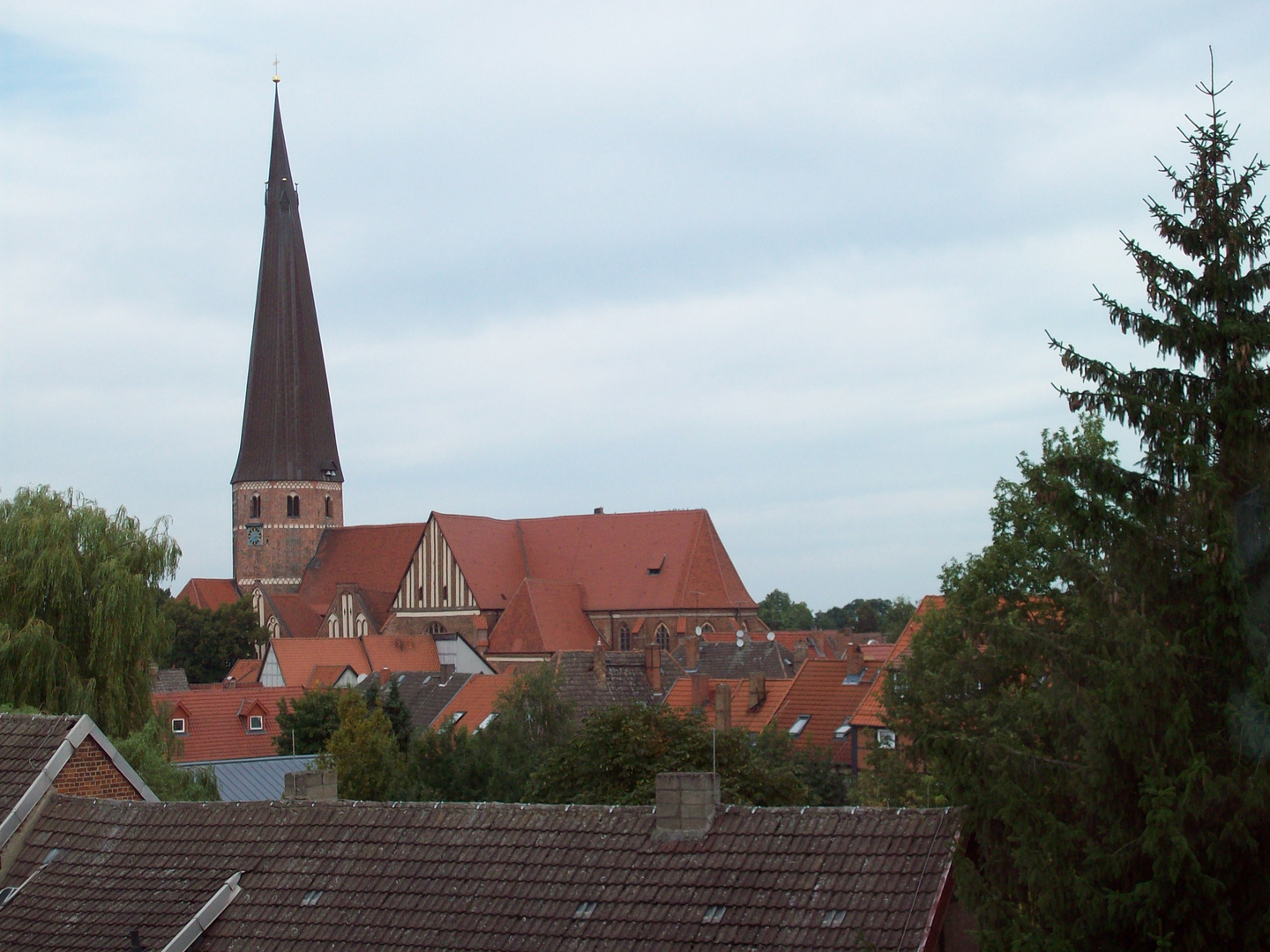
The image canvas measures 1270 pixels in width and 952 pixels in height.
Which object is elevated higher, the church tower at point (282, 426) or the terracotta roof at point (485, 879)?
the church tower at point (282, 426)

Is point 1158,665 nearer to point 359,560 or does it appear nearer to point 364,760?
point 364,760

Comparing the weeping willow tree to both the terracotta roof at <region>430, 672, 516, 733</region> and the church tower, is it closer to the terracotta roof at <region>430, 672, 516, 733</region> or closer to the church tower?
the terracotta roof at <region>430, 672, 516, 733</region>

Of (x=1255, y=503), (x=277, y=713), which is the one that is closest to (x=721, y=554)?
(x=277, y=713)

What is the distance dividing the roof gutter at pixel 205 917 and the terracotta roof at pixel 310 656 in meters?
55.7

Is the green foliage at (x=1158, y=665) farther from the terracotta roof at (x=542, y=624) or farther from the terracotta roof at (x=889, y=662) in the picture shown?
the terracotta roof at (x=542, y=624)

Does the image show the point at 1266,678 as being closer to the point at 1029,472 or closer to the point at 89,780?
the point at 1029,472

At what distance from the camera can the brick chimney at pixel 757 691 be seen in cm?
4297

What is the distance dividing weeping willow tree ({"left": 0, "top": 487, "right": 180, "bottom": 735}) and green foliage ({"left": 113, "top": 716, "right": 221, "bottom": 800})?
105 centimetres

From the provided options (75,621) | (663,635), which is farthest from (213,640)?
(75,621)

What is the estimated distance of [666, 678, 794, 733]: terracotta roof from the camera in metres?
41.8

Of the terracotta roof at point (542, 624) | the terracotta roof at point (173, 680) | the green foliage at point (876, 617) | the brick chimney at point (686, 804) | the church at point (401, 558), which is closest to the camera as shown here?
the brick chimney at point (686, 804)

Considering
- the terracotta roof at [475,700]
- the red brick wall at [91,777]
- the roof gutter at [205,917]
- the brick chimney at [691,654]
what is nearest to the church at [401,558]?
the brick chimney at [691,654]

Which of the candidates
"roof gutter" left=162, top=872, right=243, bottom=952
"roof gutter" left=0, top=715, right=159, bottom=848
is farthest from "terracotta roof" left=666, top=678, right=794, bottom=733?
"roof gutter" left=162, top=872, right=243, bottom=952

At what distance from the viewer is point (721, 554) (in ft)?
267
